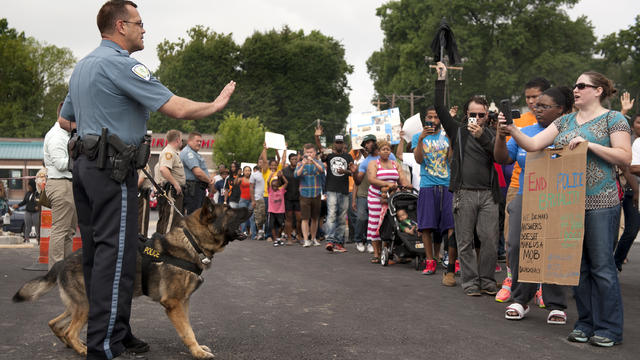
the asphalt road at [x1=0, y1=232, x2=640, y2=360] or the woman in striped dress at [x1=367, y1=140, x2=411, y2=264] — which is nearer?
the asphalt road at [x1=0, y1=232, x2=640, y2=360]

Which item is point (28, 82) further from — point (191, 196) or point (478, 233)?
point (478, 233)

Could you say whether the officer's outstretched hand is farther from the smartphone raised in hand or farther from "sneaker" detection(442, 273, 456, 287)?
"sneaker" detection(442, 273, 456, 287)

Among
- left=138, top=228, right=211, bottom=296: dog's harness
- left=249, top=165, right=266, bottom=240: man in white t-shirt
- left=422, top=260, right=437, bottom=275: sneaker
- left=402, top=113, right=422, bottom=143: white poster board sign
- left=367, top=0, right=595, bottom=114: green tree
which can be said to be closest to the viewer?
left=138, top=228, right=211, bottom=296: dog's harness

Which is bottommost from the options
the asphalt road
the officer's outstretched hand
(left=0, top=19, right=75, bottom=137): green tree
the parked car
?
the parked car

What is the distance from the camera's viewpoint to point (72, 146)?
3902 millimetres

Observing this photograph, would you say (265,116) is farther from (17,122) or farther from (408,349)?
(408,349)

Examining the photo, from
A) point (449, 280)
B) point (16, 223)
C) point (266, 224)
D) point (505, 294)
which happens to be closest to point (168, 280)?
point (505, 294)

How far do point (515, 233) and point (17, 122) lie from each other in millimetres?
58034

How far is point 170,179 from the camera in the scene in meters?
9.14

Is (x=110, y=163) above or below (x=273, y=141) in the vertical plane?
below

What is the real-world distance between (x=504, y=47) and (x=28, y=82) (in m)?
41.4

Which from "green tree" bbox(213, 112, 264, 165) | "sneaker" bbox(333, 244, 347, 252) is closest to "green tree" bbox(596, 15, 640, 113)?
"green tree" bbox(213, 112, 264, 165)

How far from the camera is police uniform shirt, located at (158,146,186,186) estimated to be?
9.16m

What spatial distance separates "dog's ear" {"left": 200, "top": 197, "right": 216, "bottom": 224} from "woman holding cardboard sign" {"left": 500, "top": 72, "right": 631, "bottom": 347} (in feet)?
9.10
